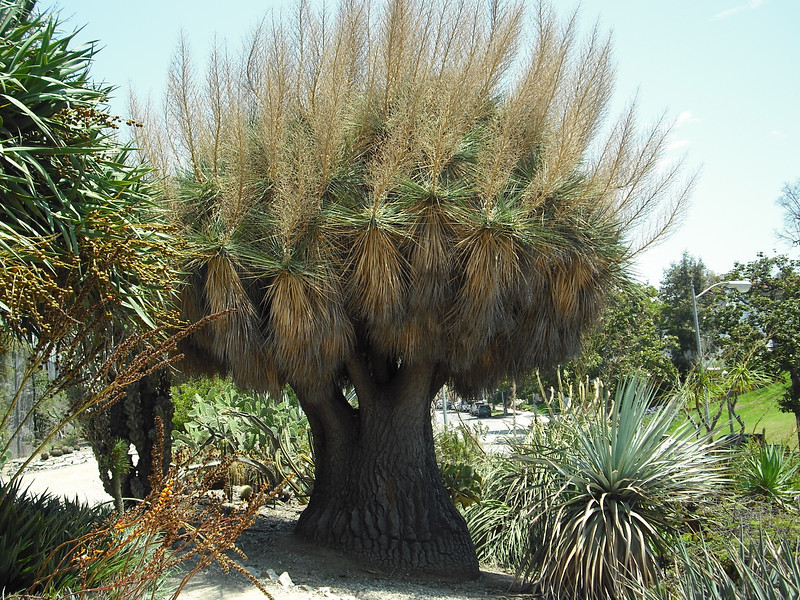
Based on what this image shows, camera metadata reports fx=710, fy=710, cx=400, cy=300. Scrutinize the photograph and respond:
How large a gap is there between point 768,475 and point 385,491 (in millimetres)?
5368

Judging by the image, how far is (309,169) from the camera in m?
7.70

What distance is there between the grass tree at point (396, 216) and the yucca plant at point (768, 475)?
3325 mm

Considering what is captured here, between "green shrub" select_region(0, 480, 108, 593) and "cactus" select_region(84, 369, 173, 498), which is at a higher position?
"cactus" select_region(84, 369, 173, 498)

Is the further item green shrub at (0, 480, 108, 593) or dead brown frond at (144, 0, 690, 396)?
dead brown frond at (144, 0, 690, 396)

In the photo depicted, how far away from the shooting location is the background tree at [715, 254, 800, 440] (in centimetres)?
2428

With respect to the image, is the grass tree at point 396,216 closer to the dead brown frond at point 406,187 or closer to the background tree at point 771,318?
the dead brown frond at point 406,187

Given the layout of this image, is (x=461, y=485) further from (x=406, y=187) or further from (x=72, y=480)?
(x=72, y=480)

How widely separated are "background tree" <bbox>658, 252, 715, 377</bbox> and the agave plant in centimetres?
3740

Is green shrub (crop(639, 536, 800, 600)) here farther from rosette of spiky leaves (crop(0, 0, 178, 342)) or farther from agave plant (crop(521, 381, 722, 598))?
rosette of spiky leaves (crop(0, 0, 178, 342))

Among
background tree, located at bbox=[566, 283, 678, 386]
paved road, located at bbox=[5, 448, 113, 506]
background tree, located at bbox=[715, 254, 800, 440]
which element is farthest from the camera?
background tree, located at bbox=[566, 283, 678, 386]

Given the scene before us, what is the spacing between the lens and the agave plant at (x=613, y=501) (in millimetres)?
7316

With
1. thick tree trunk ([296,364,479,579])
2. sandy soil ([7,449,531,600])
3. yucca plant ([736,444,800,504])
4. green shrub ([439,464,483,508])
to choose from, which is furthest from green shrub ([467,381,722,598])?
green shrub ([439,464,483,508])

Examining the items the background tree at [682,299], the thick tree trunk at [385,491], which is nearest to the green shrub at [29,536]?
the thick tree trunk at [385,491]

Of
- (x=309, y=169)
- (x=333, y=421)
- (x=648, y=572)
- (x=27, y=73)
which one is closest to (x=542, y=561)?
(x=648, y=572)
